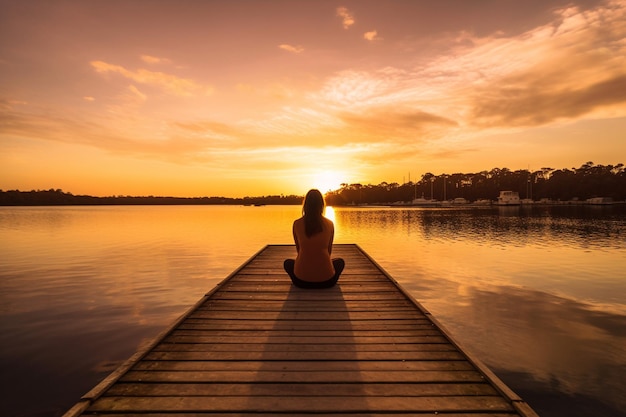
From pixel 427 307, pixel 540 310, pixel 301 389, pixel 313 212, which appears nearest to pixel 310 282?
pixel 313 212

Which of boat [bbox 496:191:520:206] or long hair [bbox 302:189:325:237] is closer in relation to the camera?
long hair [bbox 302:189:325:237]

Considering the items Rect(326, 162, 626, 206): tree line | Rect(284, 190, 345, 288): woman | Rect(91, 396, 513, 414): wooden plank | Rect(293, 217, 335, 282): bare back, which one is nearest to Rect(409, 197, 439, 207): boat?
Rect(326, 162, 626, 206): tree line

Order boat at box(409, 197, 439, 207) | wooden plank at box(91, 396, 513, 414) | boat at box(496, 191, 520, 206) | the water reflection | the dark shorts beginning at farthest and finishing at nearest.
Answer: boat at box(409, 197, 439, 207), boat at box(496, 191, 520, 206), the dark shorts, the water reflection, wooden plank at box(91, 396, 513, 414)

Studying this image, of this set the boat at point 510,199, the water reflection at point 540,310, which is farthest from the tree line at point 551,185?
the water reflection at point 540,310

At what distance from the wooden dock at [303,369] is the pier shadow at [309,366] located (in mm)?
15

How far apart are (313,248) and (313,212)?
2.94ft

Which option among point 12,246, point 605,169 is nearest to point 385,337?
point 12,246

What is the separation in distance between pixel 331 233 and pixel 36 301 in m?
13.8

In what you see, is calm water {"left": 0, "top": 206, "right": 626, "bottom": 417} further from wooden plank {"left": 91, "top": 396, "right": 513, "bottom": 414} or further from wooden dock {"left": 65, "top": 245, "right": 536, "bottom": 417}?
wooden plank {"left": 91, "top": 396, "right": 513, "bottom": 414}

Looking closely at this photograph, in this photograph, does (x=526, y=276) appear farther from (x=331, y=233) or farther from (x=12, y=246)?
(x=12, y=246)

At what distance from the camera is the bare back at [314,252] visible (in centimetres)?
861

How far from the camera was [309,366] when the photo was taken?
5184mm

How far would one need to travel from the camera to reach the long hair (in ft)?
27.9

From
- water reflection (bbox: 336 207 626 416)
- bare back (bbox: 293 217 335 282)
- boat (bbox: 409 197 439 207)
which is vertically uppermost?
bare back (bbox: 293 217 335 282)
